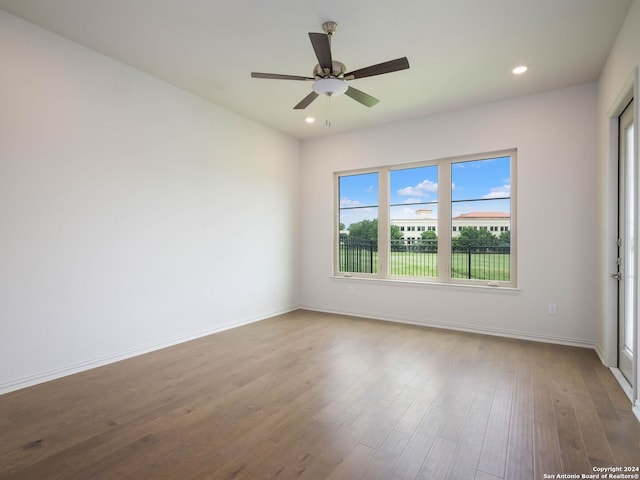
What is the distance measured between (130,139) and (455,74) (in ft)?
11.5

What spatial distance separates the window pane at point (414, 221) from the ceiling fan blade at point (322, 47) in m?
2.77

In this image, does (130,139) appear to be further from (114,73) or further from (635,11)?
(635,11)

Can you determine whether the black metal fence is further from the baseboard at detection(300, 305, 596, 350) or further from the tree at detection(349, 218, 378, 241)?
the baseboard at detection(300, 305, 596, 350)

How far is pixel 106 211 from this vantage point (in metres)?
3.34

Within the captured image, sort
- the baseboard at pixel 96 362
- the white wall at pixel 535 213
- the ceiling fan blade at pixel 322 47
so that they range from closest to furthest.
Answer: the ceiling fan blade at pixel 322 47 < the baseboard at pixel 96 362 < the white wall at pixel 535 213

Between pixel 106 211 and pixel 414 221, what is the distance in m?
3.94

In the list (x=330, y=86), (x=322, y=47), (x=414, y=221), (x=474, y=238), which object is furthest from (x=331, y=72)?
(x=474, y=238)

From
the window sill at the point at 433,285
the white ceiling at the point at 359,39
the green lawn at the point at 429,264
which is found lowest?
the window sill at the point at 433,285

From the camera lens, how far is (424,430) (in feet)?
7.13

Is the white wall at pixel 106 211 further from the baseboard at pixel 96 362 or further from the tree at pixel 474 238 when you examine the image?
the tree at pixel 474 238

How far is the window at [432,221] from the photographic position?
445 centimetres

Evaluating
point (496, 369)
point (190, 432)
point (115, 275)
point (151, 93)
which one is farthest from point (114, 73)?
point (496, 369)

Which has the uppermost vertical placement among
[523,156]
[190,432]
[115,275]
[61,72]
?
[61,72]

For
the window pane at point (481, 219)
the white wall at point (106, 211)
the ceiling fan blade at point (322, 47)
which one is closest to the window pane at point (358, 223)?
the window pane at point (481, 219)
